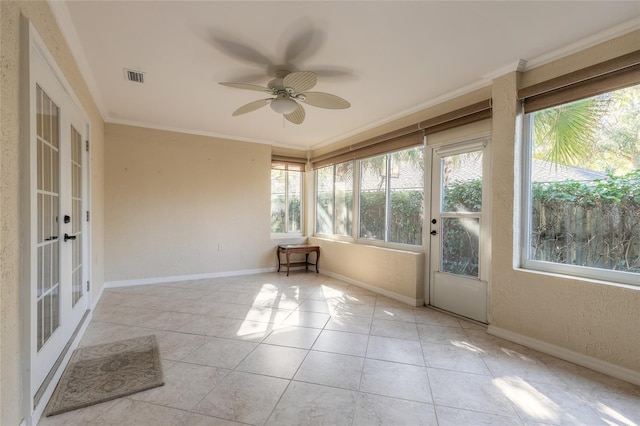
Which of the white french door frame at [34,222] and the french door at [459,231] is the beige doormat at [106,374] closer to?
the white french door frame at [34,222]

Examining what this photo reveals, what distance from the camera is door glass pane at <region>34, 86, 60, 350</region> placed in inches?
68.7

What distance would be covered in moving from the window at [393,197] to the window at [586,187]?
1275 millimetres

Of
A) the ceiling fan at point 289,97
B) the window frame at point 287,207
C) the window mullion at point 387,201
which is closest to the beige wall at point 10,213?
the ceiling fan at point 289,97

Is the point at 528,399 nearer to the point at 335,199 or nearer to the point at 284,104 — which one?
the point at 284,104

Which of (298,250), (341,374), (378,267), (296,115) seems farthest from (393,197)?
(341,374)

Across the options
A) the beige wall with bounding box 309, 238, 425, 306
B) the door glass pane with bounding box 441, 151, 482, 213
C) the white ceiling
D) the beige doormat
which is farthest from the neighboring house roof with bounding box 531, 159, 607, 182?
the beige doormat

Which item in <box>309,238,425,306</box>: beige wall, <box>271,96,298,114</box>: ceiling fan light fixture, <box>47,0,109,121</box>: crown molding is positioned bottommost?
<box>309,238,425,306</box>: beige wall

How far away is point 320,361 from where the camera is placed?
2.22m

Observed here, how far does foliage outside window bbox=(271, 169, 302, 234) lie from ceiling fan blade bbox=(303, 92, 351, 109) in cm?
293

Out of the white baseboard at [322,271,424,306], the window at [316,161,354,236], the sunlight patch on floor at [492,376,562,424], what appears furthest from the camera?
the window at [316,161,354,236]

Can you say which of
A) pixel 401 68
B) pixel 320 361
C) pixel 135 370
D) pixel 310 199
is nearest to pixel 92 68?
pixel 135 370

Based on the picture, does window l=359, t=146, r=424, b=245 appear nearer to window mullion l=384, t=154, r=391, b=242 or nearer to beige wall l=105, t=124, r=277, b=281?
window mullion l=384, t=154, r=391, b=242

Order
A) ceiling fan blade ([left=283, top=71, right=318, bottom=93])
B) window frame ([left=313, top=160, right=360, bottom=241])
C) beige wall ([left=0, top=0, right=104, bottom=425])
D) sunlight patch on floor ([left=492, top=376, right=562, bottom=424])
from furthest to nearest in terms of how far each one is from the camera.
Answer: window frame ([left=313, top=160, right=360, bottom=241])
ceiling fan blade ([left=283, top=71, right=318, bottom=93])
sunlight patch on floor ([left=492, top=376, right=562, bottom=424])
beige wall ([left=0, top=0, right=104, bottom=425])

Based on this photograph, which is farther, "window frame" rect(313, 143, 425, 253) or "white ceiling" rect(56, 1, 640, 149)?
"window frame" rect(313, 143, 425, 253)
